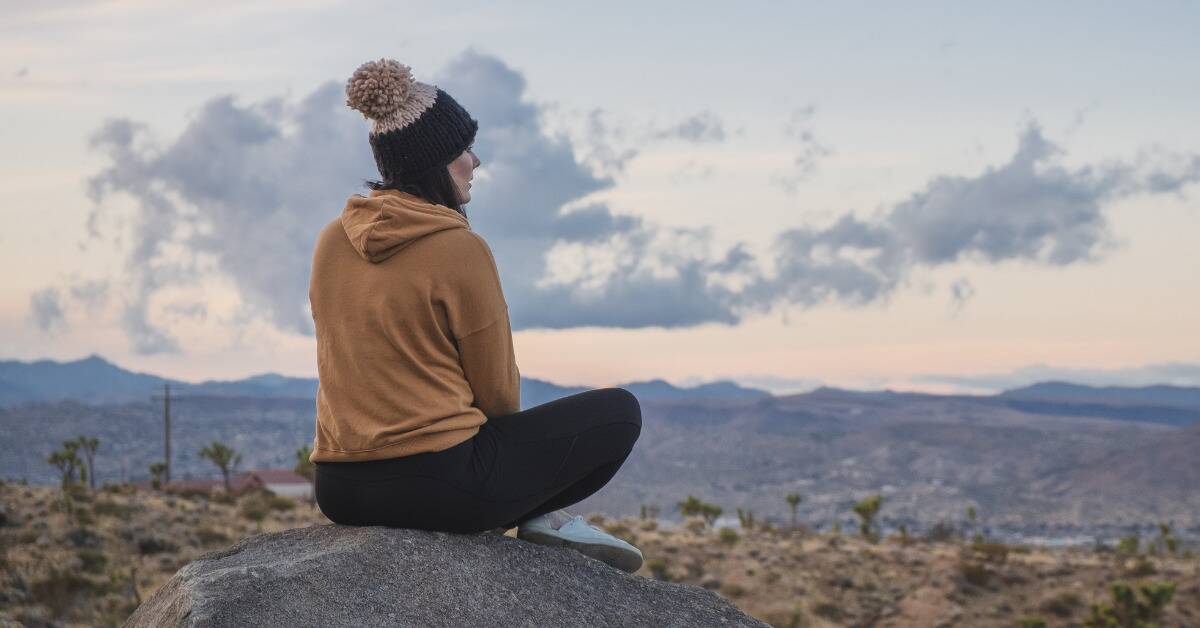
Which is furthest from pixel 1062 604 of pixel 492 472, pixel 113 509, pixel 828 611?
pixel 492 472

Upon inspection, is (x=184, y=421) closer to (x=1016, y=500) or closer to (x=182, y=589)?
(x=1016, y=500)

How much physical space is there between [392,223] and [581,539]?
1.99 meters

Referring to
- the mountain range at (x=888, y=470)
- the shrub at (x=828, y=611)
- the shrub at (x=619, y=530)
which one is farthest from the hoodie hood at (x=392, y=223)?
the mountain range at (x=888, y=470)

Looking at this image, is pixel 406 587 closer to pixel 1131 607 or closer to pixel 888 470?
pixel 1131 607

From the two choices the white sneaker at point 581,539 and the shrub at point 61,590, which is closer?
the white sneaker at point 581,539

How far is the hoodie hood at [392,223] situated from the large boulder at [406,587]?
1.35m

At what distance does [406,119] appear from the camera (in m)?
5.32

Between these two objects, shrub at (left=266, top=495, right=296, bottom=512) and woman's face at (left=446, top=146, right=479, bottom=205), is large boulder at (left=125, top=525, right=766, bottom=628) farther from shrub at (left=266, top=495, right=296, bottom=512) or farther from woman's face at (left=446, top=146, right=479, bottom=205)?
shrub at (left=266, top=495, right=296, bottom=512)

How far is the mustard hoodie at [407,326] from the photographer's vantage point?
513 centimetres

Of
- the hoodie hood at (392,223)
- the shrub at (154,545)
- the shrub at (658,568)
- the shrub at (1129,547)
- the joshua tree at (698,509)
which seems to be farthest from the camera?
the joshua tree at (698,509)

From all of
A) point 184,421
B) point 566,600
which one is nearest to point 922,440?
point 184,421

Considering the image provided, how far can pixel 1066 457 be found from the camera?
17600cm

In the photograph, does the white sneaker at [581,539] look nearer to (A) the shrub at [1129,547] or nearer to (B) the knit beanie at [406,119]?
(B) the knit beanie at [406,119]

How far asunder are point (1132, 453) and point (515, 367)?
17913 centimetres
